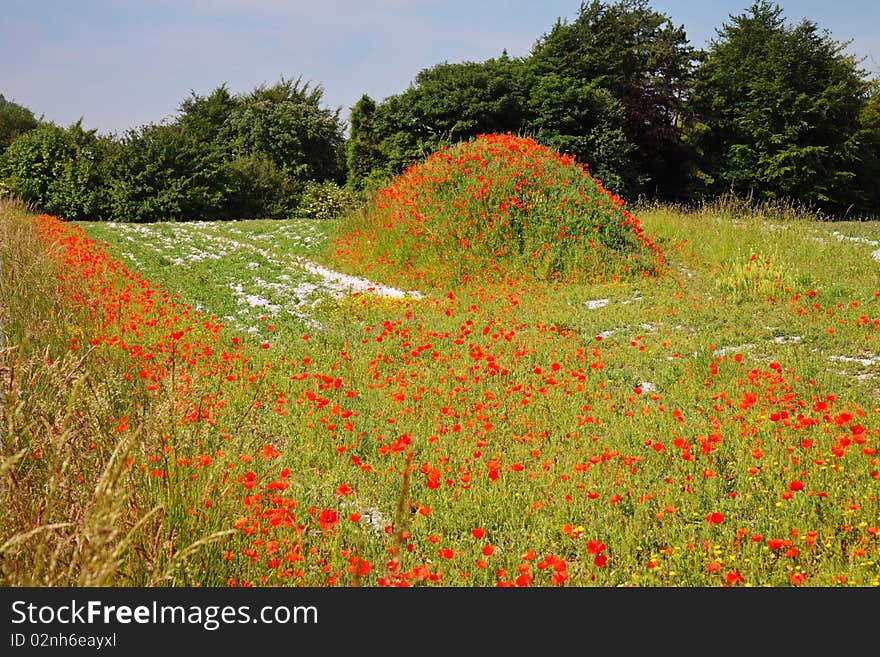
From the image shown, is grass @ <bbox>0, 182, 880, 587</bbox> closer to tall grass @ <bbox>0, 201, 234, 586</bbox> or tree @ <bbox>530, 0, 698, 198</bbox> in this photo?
tall grass @ <bbox>0, 201, 234, 586</bbox>

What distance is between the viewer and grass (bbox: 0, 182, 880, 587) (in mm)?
2707

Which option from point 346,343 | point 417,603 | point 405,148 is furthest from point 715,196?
point 417,603

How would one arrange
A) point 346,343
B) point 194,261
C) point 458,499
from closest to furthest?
1. point 458,499
2. point 346,343
3. point 194,261

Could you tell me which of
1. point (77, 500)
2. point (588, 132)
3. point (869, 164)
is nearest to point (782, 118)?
point (869, 164)

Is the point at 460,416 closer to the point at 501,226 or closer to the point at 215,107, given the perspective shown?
the point at 501,226

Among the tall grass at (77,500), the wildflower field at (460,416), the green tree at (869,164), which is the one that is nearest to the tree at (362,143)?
the wildflower field at (460,416)

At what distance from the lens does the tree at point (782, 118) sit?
27359 mm

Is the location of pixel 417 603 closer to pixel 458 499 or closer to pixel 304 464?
pixel 458 499

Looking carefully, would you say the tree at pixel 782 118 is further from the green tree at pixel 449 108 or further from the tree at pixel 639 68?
the green tree at pixel 449 108

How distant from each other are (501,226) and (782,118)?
71.4ft

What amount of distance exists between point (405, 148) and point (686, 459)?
22570 mm

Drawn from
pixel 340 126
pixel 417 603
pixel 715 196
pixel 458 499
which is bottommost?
pixel 458 499

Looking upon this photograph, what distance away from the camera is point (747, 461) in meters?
4.08

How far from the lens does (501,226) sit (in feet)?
39.3
